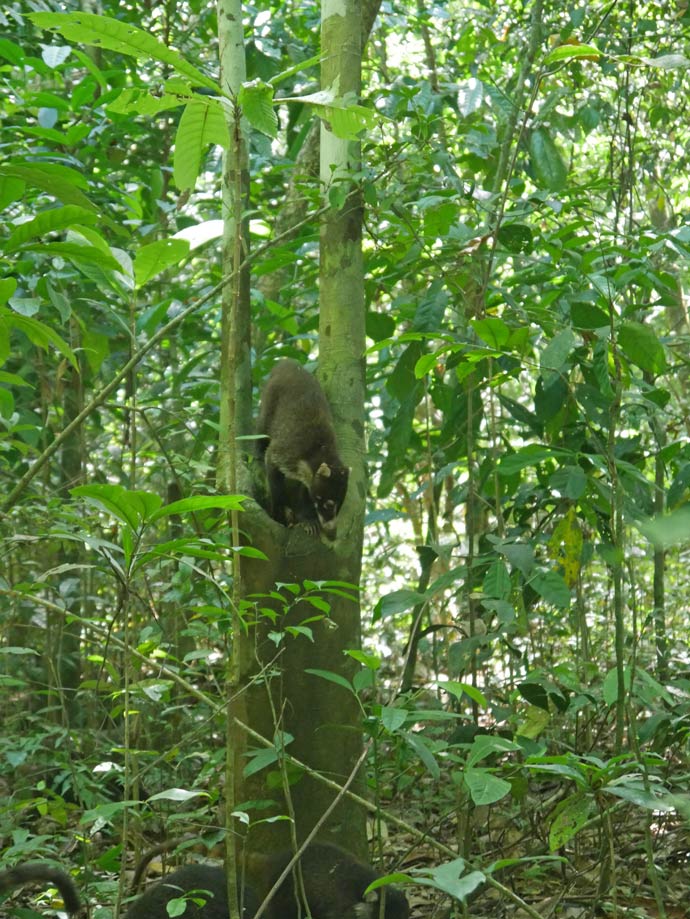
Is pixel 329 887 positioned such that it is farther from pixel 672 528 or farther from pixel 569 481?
pixel 672 528

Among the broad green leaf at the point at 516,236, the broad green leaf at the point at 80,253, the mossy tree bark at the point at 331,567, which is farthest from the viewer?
the broad green leaf at the point at 516,236

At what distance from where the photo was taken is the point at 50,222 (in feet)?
6.77

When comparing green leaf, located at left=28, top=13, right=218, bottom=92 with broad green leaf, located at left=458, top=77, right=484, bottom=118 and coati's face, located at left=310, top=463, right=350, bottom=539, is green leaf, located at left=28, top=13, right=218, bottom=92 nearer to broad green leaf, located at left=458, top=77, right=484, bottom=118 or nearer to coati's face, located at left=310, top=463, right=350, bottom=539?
coati's face, located at left=310, top=463, right=350, bottom=539

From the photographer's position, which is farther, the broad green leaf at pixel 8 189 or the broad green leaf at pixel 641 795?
the broad green leaf at pixel 641 795

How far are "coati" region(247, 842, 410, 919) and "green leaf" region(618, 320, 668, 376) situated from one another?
6.46 feet

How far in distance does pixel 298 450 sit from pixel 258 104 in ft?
9.37

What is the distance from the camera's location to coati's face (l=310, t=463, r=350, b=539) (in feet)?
12.6

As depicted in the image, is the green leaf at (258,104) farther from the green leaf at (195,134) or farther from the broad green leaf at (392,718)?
the broad green leaf at (392,718)

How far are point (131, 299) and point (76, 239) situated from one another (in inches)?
9.8

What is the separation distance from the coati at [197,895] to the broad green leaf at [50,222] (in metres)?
1.99

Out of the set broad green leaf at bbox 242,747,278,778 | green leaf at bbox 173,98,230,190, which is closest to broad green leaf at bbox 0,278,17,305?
green leaf at bbox 173,98,230,190

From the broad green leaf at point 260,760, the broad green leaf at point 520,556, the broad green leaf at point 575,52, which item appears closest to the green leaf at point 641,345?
the broad green leaf at point 520,556

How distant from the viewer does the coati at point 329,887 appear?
3023mm

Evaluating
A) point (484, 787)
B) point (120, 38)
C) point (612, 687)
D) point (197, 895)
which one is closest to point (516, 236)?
point (612, 687)
